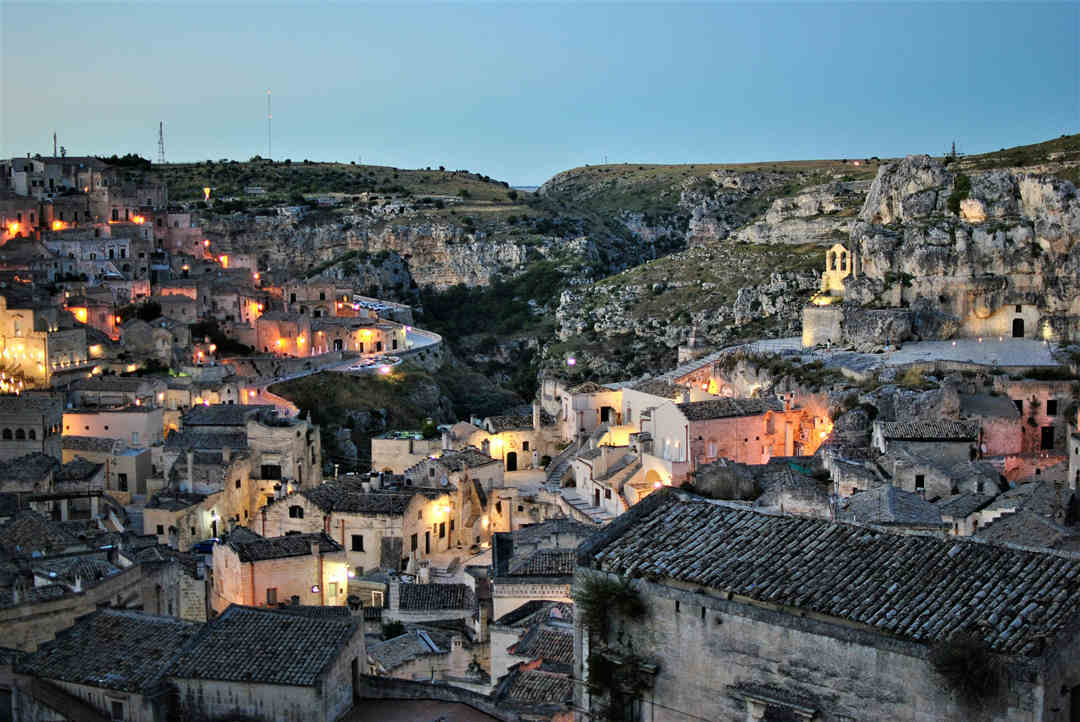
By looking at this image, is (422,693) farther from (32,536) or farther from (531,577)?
(32,536)

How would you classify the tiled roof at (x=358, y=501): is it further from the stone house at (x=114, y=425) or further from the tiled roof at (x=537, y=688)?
the tiled roof at (x=537, y=688)

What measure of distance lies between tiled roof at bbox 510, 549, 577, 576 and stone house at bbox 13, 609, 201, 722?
808cm

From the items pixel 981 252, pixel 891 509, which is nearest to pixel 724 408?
pixel 891 509

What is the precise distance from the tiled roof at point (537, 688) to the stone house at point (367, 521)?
14721 millimetres

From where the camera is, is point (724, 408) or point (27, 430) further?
point (27, 430)

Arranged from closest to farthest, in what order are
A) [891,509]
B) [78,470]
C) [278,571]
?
[891,509], [278,571], [78,470]

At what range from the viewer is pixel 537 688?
1850 cm

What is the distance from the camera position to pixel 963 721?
37.9 ft

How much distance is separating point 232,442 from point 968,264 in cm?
2723

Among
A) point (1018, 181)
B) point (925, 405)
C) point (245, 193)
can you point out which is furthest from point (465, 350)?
point (925, 405)

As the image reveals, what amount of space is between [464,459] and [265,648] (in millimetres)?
21600

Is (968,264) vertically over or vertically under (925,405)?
over

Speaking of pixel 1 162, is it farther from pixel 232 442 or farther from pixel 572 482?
pixel 572 482

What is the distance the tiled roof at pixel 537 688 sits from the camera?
58.8 ft
